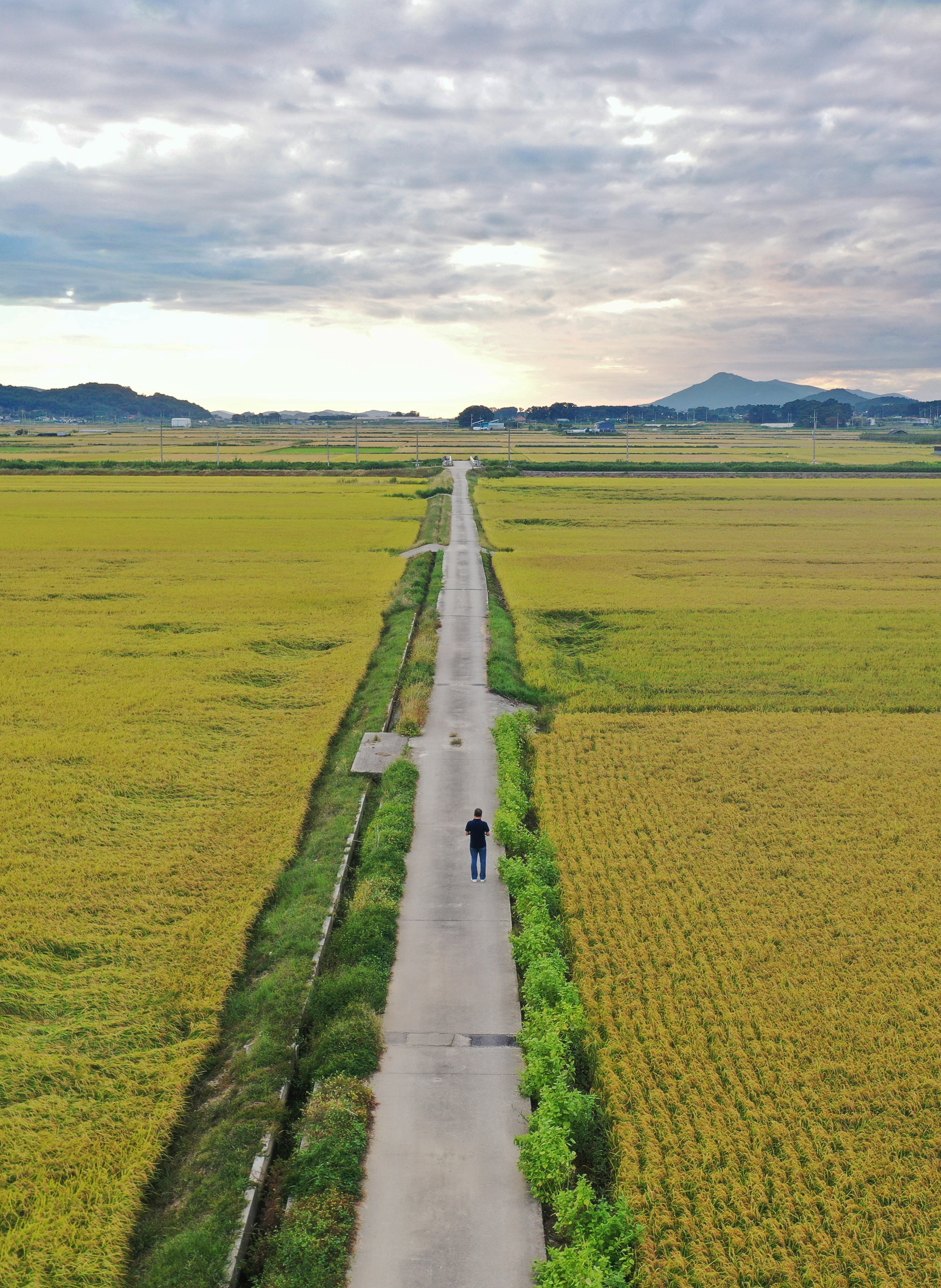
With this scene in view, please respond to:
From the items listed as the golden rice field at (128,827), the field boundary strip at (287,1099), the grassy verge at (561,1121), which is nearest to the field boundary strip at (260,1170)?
the field boundary strip at (287,1099)

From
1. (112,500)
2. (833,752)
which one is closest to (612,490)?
(112,500)

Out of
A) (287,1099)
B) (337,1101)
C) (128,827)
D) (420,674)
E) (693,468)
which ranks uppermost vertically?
(693,468)

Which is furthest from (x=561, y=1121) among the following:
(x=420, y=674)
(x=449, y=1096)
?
(x=420, y=674)

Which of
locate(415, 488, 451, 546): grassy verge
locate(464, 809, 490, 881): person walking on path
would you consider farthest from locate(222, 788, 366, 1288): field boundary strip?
locate(415, 488, 451, 546): grassy verge

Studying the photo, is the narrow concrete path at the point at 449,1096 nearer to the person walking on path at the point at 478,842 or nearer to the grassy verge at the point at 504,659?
the person walking on path at the point at 478,842

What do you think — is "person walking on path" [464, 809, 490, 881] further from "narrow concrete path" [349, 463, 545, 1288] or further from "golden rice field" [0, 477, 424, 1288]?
"golden rice field" [0, 477, 424, 1288]

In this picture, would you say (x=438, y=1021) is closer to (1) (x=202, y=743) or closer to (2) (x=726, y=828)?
(2) (x=726, y=828)

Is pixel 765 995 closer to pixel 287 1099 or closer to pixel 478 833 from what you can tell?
pixel 478 833
